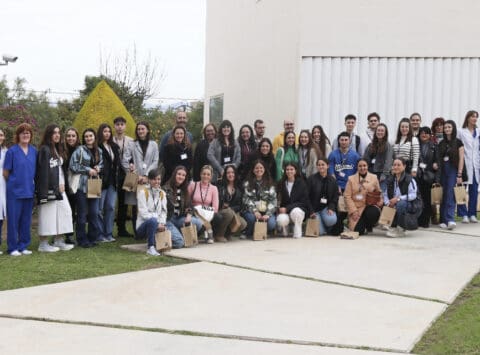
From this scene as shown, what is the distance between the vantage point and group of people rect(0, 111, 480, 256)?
840 cm

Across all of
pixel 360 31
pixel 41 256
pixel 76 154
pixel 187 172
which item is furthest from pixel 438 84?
pixel 41 256

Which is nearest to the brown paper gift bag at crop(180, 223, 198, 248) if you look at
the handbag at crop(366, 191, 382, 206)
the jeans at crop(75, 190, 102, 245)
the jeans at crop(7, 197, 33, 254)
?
the jeans at crop(75, 190, 102, 245)

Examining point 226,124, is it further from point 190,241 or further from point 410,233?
point 410,233

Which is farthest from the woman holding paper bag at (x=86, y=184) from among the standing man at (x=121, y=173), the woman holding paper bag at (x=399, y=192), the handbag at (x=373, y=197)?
the woman holding paper bag at (x=399, y=192)

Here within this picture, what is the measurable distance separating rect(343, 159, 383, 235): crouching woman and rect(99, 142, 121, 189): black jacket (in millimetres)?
3567

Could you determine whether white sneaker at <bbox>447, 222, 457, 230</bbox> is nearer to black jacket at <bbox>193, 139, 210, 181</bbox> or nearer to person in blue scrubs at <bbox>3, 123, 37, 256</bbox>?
black jacket at <bbox>193, 139, 210, 181</bbox>

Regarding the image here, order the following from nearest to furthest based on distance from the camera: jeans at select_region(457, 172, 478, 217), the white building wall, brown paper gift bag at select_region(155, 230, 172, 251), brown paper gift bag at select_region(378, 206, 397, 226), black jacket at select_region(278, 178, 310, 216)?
brown paper gift bag at select_region(155, 230, 172, 251), brown paper gift bag at select_region(378, 206, 397, 226), black jacket at select_region(278, 178, 310, 216), jeans at select_region(457, 172, 478, 217), the white building wall

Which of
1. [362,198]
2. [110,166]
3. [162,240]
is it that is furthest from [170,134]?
[362,198]

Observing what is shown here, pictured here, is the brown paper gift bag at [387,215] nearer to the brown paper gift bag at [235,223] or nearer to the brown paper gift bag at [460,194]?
the brown paper gift bag at [460,194]

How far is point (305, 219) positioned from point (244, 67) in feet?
28.9

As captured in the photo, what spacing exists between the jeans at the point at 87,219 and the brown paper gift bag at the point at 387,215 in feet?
14.0

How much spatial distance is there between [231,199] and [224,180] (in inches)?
14.3

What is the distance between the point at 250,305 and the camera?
568 cm

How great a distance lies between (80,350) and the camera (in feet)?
14.4
